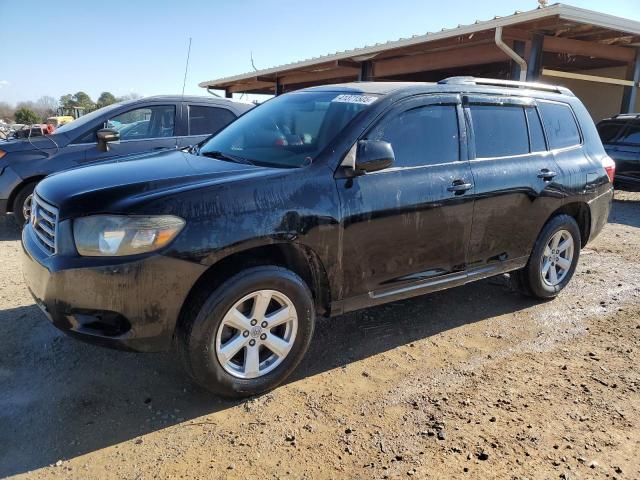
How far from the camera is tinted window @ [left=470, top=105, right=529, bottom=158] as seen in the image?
391 centimetres

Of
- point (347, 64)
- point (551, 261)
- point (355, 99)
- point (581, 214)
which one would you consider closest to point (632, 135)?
point (581, 214)

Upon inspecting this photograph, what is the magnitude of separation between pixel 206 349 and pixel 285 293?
0.54 meters

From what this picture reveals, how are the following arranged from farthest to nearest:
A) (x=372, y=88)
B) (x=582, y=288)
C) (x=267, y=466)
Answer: (x=582, y=288) < (x=372, y=88) < (x=267, y=466)

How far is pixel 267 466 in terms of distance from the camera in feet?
7.98

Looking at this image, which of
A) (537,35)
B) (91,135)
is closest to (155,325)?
(91,135)

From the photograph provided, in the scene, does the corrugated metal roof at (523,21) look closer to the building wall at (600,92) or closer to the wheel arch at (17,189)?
the building wall at (600,92)

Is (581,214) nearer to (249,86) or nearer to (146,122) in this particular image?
(146,122)

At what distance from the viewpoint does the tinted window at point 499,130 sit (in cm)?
391

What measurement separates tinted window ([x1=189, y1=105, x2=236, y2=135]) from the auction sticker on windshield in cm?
366

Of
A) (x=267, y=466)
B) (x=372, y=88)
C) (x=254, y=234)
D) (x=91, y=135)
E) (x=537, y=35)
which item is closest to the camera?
(x=267, y=466)

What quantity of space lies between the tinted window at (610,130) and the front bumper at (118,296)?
10.6m

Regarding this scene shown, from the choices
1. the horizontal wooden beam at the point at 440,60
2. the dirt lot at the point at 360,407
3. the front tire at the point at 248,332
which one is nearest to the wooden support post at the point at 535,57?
the horizontal wooden beam at the point at 440,60

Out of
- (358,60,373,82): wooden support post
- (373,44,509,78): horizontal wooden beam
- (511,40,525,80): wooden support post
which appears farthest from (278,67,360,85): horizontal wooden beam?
(511,40,525,80): wooden support post

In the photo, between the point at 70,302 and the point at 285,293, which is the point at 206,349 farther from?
the point at 70,302
